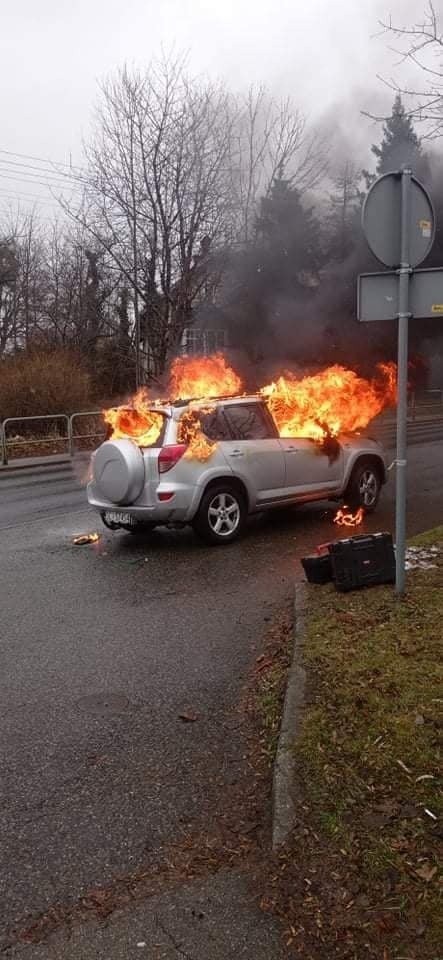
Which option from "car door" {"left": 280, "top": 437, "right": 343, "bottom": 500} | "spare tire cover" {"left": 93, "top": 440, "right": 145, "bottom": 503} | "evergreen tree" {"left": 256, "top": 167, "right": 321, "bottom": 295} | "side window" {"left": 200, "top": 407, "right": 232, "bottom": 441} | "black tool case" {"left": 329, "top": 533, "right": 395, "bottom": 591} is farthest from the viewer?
"evergreen tree" {"left": 256, "top": 167, "right": 321, "bottom": 295}

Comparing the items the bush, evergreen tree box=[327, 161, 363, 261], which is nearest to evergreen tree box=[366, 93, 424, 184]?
evergreen tree box=[327, 161, 363, 261]

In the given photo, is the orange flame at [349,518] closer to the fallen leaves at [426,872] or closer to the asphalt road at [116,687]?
the asphalt road at [116,687]

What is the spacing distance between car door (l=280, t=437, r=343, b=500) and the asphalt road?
463 millimetres

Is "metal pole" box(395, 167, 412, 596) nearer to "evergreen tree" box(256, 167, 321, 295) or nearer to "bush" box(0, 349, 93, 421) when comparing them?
"evergreen tree" box(256, 167, 321, 295)

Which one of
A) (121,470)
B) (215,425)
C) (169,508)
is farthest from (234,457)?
(121,470)

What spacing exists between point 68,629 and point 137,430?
3.16 metres

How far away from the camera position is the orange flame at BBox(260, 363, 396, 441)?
29.2 ft

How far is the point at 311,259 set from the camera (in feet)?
37.8

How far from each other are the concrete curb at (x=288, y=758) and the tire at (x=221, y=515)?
3260 millimetres

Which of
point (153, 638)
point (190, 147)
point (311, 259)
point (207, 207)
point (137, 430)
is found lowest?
point (153, 638)

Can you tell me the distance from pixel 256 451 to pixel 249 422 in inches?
14.1

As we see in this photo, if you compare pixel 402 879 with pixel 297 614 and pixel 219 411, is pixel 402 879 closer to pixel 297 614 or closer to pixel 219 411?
pixel 297 614

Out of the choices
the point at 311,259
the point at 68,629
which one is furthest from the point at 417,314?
the point at 311,259

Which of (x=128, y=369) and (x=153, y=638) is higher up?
(x=128, y=369)
